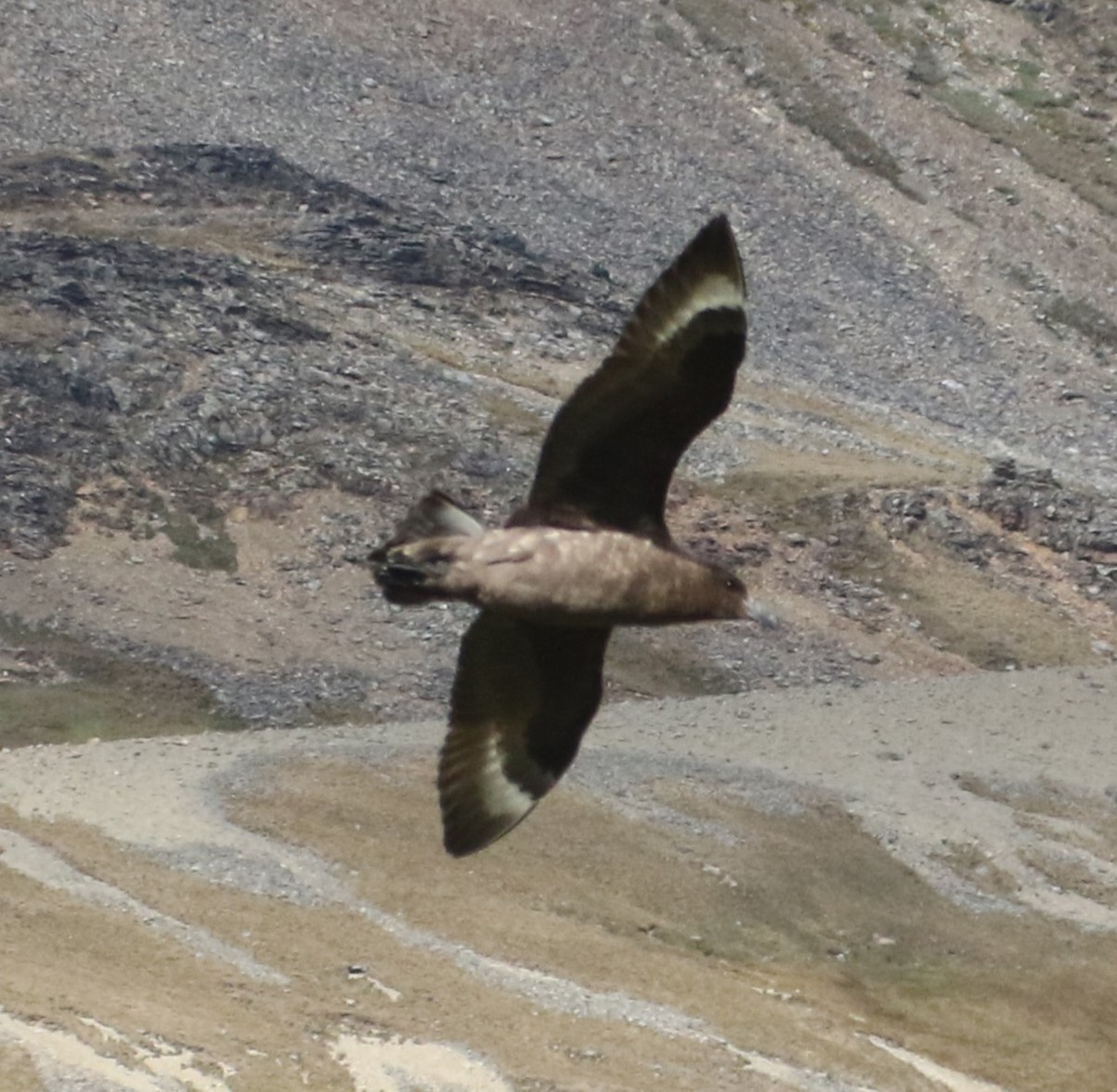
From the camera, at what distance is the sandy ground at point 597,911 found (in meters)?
39.5

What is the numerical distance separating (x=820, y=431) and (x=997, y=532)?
8586 mm

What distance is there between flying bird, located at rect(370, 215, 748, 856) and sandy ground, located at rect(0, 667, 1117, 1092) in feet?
A: 76.3

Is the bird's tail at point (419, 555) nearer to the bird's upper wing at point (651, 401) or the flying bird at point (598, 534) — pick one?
the flying bird at point (598, 534)

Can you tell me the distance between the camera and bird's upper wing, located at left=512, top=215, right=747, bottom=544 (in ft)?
45.3

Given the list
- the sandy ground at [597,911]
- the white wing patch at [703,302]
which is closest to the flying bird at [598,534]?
the white wing patch at [703,302]

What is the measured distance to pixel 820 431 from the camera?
80.3m

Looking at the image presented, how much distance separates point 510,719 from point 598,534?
2.13 metres

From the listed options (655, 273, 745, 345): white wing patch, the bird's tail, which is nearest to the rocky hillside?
the bird's tail

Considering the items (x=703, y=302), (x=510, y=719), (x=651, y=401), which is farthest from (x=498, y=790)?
(x=703, y=302)

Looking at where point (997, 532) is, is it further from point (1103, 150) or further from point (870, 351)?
point (1103, 150)

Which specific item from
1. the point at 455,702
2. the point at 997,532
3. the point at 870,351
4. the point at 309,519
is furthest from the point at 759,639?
the point at 455,702

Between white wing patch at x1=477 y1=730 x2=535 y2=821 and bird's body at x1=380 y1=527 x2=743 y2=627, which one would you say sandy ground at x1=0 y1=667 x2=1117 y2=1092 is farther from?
bird's body at x1=380 y1=527 x2=743 y2=627

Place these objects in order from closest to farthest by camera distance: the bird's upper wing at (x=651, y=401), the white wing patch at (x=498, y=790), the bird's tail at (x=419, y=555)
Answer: the bird's tail at (x=419, y=555) < the bird's upper wing at (x=651, y=401) < the white wing patch at (x=498, y=790)

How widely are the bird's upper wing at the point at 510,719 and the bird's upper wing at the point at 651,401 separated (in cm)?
110
